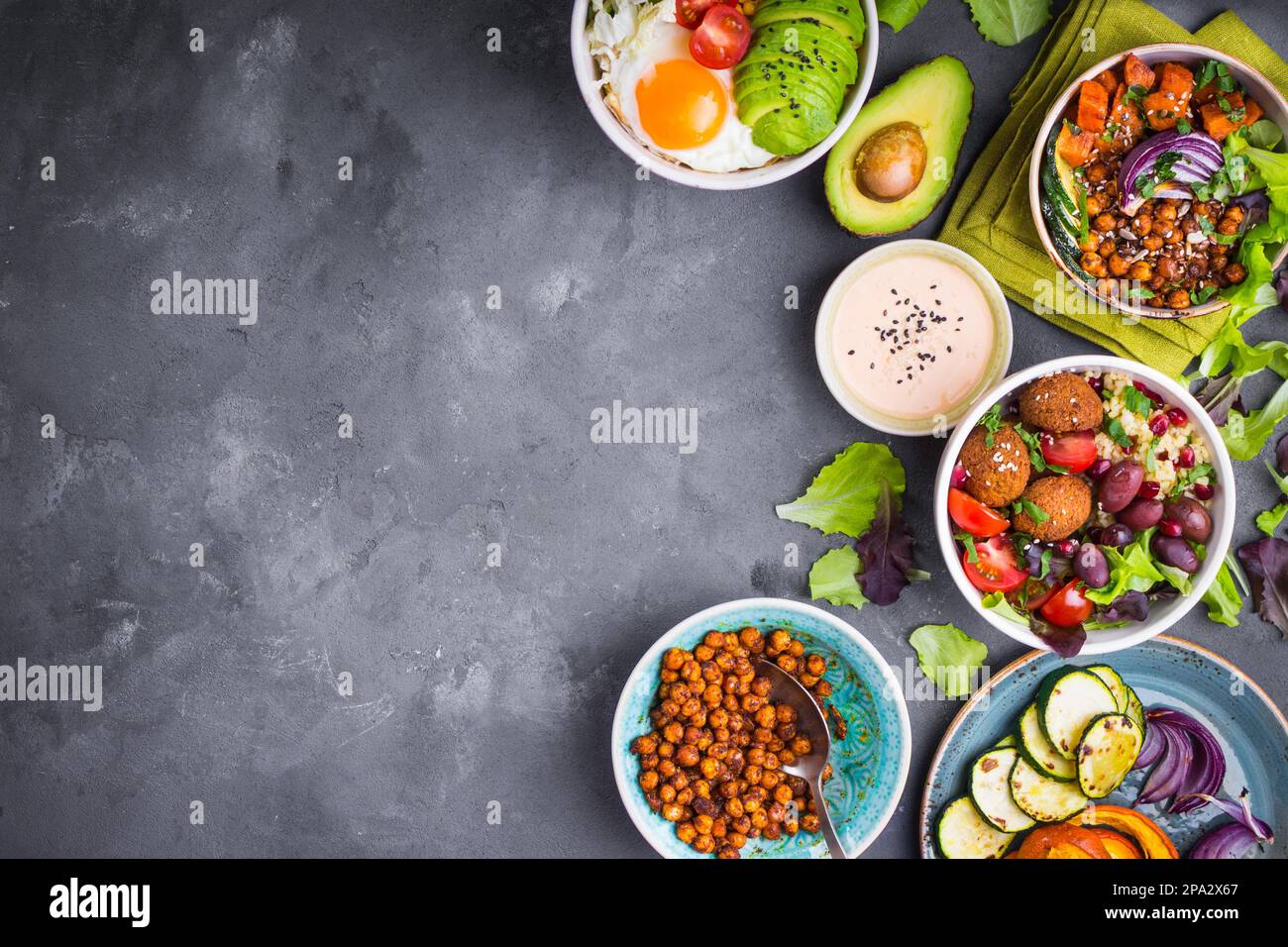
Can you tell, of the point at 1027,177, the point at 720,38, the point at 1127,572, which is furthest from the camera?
the point at 1027,177

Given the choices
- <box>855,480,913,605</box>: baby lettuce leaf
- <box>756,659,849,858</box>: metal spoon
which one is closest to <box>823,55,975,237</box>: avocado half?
<box>855,480,913,605</box>: baby lettuce leaf

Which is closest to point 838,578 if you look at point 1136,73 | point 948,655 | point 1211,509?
point 948,655

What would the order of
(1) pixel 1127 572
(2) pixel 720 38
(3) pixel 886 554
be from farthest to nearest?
(3) pixel 886 554 < (1) pixel 1127 572 < (2) pixel 720 38

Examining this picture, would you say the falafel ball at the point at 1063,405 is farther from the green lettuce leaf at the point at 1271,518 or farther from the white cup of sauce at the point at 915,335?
the green lettuce leaf at the point at 1271,518

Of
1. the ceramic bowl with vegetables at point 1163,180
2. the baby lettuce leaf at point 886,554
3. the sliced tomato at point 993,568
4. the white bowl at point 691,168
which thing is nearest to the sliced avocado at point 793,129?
the white bowl at point 691,168

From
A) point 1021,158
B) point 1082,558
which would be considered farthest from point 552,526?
point 1021,158

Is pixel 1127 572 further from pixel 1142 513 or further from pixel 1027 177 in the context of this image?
pixel 1027 177
